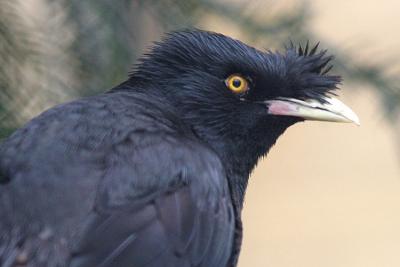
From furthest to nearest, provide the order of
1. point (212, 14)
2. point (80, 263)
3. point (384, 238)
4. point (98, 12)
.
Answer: point (384, 238), point (212, 14), point (98, 12), point (80, 263)

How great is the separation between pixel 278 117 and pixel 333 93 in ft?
0.69

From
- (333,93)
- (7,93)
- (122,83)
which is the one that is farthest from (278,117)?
(7,93)

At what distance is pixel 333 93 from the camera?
3490 mm

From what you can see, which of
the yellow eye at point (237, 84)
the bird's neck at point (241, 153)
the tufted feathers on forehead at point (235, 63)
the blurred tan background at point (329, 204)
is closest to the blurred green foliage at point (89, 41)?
the tufted feathers on forehead at point (235, 63)

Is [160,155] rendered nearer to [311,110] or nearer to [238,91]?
[238,91]

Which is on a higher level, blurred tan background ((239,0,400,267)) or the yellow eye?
the yellow eye

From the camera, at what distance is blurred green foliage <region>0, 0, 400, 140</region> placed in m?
3.24

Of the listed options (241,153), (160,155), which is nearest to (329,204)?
(241,153)

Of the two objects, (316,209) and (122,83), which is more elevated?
(122,83)

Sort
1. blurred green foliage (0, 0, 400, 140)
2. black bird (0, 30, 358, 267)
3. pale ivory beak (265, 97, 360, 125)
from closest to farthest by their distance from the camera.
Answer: black bird (0, 30, 358, 267) → blurred green foliage (0, 0, 400, 140) → pale ivory beak (265, 97, 360, 125)

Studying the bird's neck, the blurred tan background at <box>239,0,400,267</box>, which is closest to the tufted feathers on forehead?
the bird's neck

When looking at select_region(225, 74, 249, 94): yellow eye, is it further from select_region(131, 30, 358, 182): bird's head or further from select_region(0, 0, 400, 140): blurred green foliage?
select_region(0, 0, 400, 140): blurred green foliage

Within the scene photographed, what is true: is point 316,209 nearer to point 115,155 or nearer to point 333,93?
point 333,93

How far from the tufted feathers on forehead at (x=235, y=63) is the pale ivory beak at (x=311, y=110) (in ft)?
0.09
